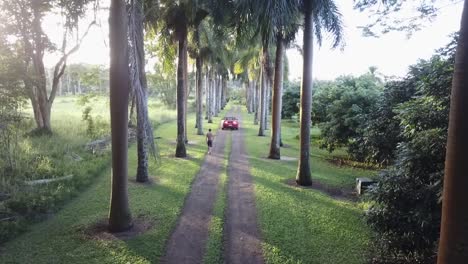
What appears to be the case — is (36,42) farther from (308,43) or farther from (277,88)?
(308,43)

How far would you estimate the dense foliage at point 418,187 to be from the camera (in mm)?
7137

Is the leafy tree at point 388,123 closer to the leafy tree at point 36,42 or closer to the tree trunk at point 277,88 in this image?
the tree trunk at point 277,88

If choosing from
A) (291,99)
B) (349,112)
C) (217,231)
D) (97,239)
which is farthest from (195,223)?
(291,99)

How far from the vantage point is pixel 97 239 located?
30.3 feet

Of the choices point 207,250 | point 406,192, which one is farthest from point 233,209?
point 406,192

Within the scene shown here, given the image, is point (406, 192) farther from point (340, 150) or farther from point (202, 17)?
point (340, 150)

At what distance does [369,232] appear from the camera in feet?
32.8

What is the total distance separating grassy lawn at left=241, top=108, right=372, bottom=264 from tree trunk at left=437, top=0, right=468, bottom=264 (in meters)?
3.72

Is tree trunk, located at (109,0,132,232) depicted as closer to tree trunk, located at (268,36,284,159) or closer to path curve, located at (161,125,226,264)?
path curve, located at (161,125,226,264)

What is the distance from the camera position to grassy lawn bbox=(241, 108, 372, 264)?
8484 mm

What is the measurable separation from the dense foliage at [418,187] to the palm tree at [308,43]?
20.8 feet

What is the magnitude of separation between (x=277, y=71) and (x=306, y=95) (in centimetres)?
509

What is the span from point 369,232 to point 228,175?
7.82m

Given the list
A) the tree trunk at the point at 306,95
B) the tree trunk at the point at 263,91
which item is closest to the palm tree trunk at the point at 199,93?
the tree trunk at the point at 263,91
